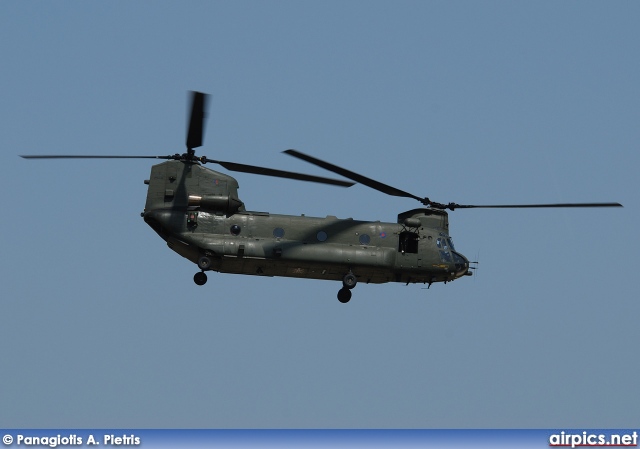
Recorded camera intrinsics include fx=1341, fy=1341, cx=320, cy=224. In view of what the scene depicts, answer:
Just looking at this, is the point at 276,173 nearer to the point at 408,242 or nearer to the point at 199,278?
the point at 199,278

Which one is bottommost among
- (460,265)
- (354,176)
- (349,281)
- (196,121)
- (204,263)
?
(349,281)

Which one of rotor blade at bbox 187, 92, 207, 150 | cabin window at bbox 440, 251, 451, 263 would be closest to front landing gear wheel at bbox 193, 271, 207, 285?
rotor blade at bbox 187, 92, 207, 150

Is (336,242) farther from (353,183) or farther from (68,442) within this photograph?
(68,442)

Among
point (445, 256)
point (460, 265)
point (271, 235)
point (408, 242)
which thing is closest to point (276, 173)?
point (271, 235)

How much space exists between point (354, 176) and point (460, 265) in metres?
7.44

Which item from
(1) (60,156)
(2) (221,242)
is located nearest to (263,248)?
(2) (221,242)

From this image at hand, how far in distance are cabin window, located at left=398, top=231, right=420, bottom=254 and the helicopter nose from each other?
2.03m

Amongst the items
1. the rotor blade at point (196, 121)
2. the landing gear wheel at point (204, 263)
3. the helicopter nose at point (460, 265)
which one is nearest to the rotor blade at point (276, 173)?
the rotor blade at point (196, 121)

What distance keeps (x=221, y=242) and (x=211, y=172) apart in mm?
3334

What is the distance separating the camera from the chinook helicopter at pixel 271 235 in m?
57.7

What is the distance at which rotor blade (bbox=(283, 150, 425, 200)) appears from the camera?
177 ft

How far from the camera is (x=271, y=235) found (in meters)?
58.3

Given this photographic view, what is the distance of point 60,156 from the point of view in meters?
55.5

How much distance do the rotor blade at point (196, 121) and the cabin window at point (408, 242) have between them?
997cm
